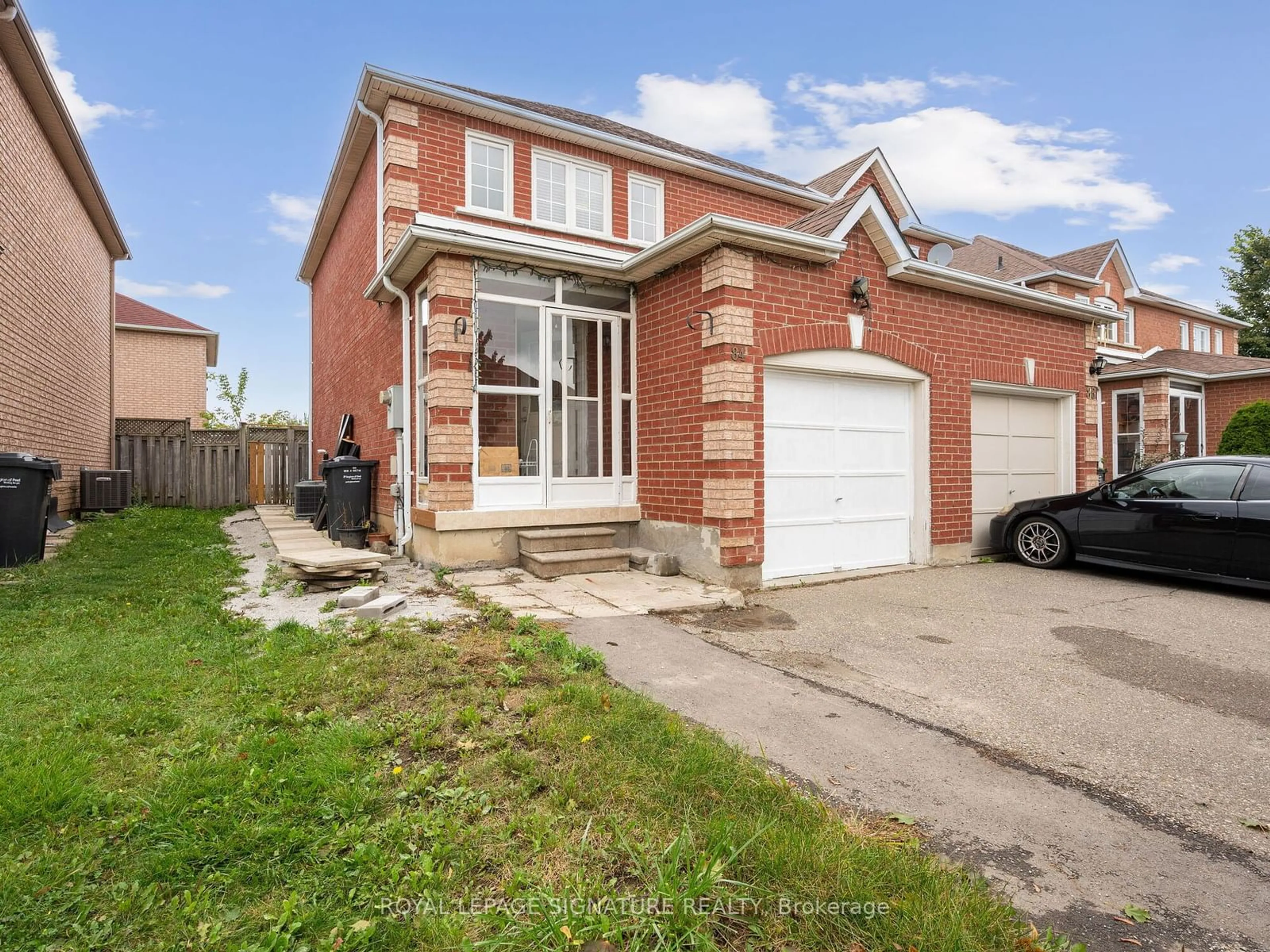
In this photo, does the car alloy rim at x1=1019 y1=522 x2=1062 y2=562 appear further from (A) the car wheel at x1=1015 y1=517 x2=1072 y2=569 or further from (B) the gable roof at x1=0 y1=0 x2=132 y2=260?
(B) the gable roof at x1=0 y1=0 x2=132 y2=260

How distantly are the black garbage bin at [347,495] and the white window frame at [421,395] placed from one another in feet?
4.62

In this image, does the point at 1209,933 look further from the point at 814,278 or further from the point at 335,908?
the point at 814,278

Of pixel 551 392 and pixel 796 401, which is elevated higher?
pixel 551 392

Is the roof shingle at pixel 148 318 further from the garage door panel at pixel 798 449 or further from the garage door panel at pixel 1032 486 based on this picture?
the garage door panel at pixel 1032 486

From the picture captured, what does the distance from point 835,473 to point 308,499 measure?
30.6 feet

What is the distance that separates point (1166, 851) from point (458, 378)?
21.4ft

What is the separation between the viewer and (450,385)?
22.9 feet

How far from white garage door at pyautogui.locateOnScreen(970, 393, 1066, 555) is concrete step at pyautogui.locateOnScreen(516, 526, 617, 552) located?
16.5ft

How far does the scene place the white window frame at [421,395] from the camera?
296 inches

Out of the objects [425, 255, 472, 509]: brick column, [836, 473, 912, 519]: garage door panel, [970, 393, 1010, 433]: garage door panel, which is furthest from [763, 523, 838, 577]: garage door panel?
[425, 255, 472, 509]: brick column

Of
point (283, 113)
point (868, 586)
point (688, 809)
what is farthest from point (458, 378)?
point (283, 113)

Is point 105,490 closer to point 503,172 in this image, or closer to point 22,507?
point 22,507

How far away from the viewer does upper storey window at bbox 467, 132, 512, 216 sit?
934cm

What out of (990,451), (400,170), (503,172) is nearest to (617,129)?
(503,172)
